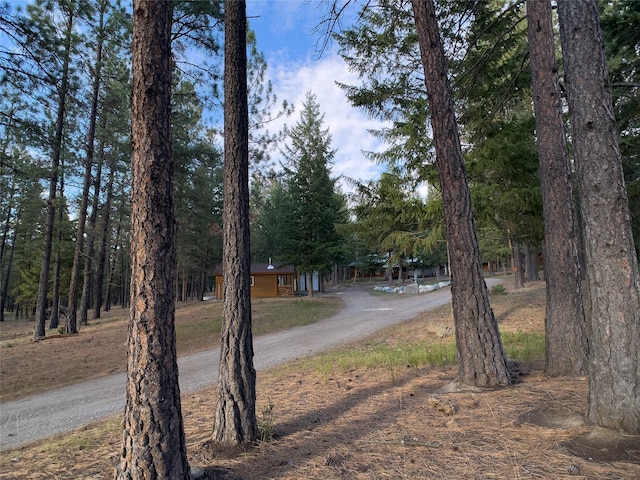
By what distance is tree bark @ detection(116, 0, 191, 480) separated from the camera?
2.49 m

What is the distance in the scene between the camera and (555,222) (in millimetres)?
4977

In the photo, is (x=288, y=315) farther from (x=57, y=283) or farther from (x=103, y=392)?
(x=103, y=392)

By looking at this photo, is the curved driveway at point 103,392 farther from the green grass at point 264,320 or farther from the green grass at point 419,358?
the green grass at point 419,358

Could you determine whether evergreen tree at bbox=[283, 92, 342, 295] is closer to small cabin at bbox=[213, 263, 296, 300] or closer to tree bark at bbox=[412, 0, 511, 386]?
small cabin at bbox=[213, 263, 296, 300]

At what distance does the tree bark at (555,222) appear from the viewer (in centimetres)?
474

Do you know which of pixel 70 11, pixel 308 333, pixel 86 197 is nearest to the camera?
pixel 70 11

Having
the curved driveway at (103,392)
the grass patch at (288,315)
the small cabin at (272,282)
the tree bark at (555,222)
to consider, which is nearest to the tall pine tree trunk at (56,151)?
the curved driveway at (103,392)

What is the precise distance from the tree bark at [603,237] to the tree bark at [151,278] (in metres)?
3.12

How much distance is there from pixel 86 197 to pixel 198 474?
56.1ft

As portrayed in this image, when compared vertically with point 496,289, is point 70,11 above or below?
above

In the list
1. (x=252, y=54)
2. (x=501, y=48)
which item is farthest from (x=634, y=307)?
(x=252, y=54)

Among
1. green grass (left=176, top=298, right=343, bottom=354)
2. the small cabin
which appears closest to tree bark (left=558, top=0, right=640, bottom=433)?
green grass (left=176, top=298, right=343, bottom=354)

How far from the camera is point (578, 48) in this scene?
3.34 metres

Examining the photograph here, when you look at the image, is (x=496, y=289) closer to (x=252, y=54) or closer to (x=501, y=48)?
(x=501, y=48)
